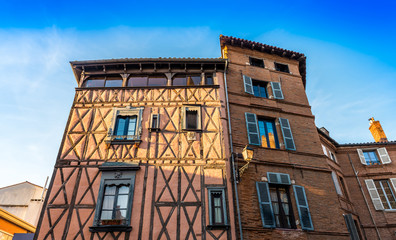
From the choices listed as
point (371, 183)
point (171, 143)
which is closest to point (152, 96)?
point (171, 143)

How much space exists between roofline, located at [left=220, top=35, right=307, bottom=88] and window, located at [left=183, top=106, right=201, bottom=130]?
192 inches

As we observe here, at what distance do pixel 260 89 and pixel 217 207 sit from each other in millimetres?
6804

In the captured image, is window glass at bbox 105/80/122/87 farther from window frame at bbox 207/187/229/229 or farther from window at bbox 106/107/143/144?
window frame at bbox 207/187/229/229

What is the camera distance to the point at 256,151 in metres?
10.4

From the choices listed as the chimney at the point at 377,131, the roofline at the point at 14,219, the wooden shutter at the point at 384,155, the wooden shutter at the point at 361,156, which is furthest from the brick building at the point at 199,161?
the chimney at the point at 377,131

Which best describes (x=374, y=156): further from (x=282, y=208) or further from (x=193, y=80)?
(x=193, y=80)

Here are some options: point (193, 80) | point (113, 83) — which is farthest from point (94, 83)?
point (193, 80)

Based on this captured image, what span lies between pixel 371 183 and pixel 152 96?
508 inches

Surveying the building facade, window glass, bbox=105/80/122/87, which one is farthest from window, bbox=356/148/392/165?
window glass, bbox=105/80/122/87

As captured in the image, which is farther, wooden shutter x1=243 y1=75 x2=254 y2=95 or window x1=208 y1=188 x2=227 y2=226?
wooden shutter x1=243 y1=75 x2=254 y2=95

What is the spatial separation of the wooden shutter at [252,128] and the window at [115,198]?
190 inches

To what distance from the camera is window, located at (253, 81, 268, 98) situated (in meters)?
12.9

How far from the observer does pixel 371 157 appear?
15.6m

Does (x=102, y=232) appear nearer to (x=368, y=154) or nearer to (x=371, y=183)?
(x=371, y=183)
